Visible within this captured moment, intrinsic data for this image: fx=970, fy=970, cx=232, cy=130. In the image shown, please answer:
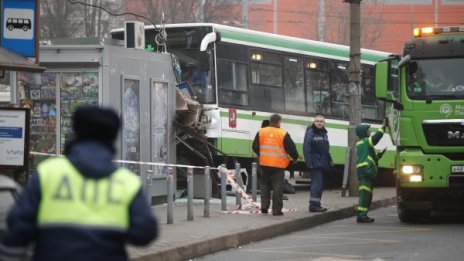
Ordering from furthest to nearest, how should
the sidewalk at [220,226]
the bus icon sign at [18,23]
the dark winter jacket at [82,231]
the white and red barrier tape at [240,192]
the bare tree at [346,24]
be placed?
the bare tree at [346,24], the white and red barrier tape at [240,192], the sidewalk at [220,226], the bus icon sign at [18,23], the dark winter jacket at [82,231]

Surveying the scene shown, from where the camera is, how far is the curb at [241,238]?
38.1ft

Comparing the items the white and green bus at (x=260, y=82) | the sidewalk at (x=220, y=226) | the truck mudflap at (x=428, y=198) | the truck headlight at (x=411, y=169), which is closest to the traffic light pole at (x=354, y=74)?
the sidewalk at (x=220, y=226)

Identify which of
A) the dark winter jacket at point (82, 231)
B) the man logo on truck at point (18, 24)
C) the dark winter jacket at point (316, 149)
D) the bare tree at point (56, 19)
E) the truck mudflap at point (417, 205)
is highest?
the bare tree at point (56, 19)

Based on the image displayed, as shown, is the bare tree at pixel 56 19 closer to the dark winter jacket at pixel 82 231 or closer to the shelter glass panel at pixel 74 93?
→ the shelter glass panel at pixel 74 93

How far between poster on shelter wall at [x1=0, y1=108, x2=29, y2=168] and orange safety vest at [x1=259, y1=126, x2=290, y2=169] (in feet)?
18.7

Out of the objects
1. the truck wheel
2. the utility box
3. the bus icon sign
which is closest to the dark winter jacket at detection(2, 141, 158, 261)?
the bus icon sign

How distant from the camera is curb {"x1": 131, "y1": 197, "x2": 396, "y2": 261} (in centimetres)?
1162

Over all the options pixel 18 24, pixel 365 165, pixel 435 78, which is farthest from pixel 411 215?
pixel 18 24

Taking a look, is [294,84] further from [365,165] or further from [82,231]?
Result: [82,231]

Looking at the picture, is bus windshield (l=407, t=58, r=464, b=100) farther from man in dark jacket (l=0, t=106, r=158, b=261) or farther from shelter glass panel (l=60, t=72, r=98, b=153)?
man in dark jacket (l=0, t=106, r=158, b=261)

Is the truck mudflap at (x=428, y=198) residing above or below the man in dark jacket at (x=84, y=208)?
below

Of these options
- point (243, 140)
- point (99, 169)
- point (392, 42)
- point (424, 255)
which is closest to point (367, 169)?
point (424, 255)

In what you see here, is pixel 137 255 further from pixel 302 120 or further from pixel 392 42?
pixel 392 42

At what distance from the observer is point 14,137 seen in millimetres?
11680
